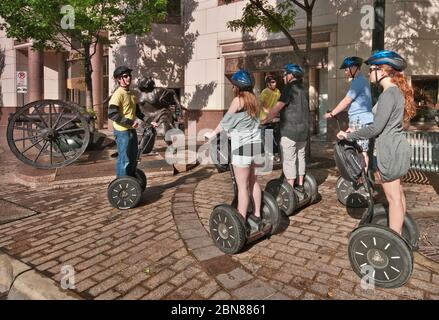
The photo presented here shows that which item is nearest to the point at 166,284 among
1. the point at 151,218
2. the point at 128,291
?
the point at 128,291

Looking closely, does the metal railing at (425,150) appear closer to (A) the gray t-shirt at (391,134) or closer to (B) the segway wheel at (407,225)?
(B) the segway wheel at (407,225)

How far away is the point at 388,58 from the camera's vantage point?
10.6 ft

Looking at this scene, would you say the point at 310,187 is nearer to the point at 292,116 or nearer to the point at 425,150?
the point at 292,116

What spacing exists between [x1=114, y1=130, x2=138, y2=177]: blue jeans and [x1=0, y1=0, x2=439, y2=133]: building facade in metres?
8.38

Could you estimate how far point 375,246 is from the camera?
3.12 meters

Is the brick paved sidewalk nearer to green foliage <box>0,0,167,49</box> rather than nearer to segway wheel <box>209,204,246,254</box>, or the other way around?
segway wheel <box>209,204,246,254</box>

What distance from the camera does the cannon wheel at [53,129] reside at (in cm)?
706

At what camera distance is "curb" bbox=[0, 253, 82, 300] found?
10.2 ft

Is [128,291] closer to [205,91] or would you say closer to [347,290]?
[347,290]

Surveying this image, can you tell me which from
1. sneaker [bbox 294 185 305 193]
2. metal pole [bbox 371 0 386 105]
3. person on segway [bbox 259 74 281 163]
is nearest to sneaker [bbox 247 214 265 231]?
sneaker [bbox 294 185 305 193]

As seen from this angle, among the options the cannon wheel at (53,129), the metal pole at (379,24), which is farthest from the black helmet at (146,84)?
the metal pole at (379,24)

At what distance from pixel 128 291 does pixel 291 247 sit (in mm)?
1667

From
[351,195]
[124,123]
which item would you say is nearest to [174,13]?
[124,123]

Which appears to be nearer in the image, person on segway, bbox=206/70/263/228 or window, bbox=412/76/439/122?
person on segway, bbox=206/70/263/228
